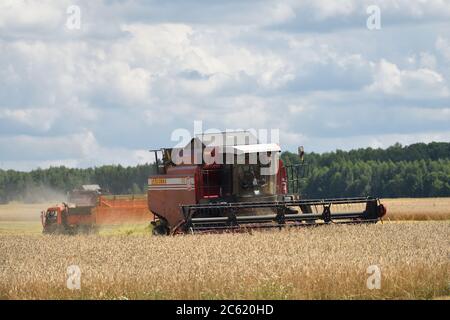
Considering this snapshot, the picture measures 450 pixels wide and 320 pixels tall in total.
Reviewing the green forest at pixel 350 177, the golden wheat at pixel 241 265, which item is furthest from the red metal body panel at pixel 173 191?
the green forest at pixel 350 177

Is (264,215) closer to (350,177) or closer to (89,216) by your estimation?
(89,216)

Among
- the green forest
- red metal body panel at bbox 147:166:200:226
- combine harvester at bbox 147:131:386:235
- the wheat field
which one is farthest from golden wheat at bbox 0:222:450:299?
the green forest

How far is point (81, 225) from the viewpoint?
116 feet

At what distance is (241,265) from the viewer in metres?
17.5

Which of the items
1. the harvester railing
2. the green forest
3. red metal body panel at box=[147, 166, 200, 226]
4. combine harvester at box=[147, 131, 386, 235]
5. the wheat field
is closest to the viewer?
the wheat field

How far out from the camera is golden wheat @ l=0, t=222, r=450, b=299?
14969 mm

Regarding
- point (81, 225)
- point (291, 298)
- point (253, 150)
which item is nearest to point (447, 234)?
point (253, 150)

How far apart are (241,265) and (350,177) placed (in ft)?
296

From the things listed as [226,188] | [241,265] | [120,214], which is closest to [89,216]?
[120,214]

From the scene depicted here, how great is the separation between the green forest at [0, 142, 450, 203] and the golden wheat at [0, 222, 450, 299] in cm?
5577

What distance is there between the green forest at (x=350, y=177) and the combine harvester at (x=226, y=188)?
49857mm

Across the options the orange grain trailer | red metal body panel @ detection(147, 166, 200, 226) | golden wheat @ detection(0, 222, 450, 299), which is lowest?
golden wheat @ detection(0, 222, 450, 299)

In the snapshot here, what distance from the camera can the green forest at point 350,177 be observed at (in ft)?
314

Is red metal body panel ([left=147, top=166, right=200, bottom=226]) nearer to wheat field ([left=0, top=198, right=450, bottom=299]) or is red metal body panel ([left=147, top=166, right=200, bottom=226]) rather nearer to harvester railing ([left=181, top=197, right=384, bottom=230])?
harvester railing ([left=181, top=197, right=384, bottom=230])
